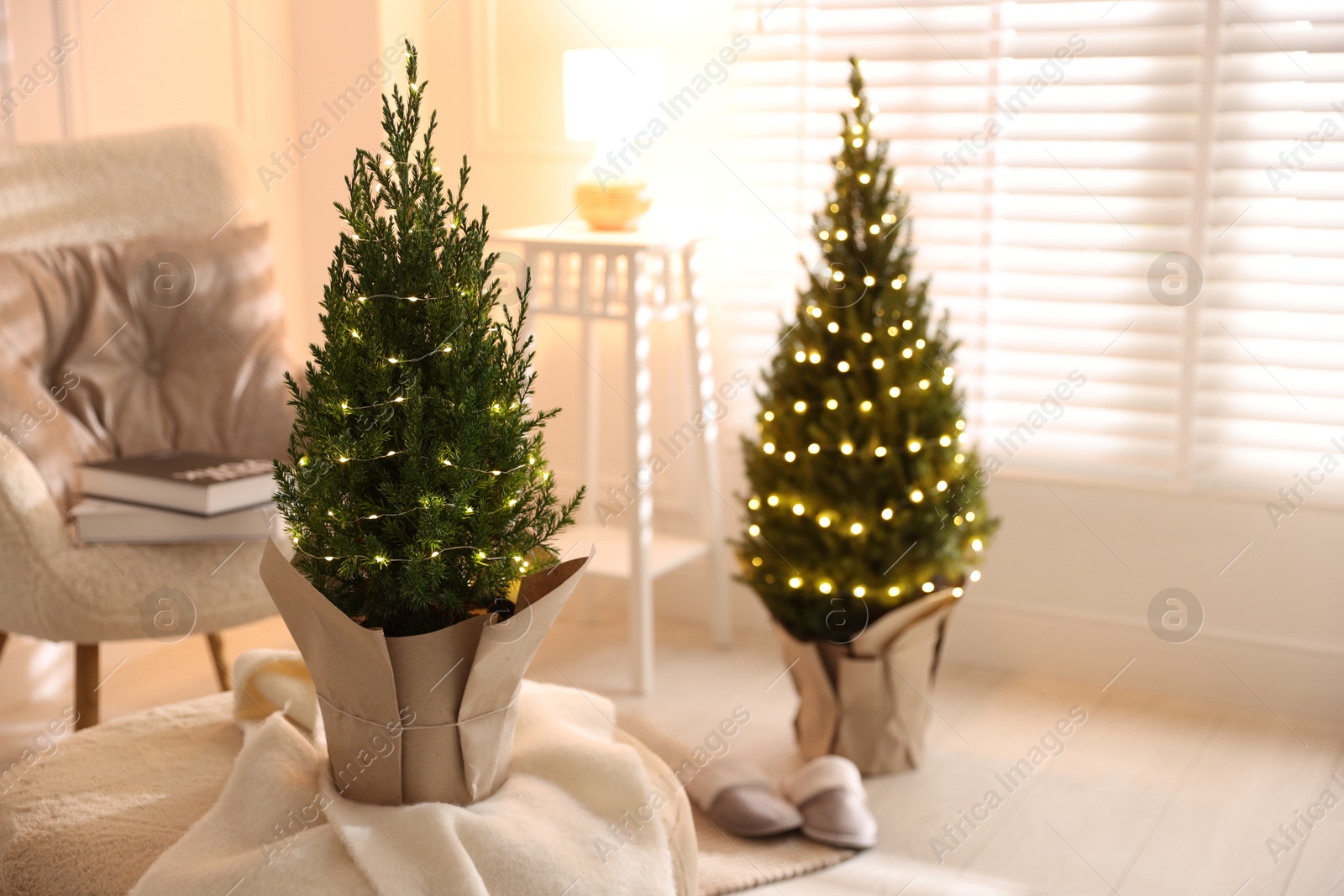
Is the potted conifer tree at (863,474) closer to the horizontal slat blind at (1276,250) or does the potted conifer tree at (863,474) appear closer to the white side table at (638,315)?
the white side table at (638,315)

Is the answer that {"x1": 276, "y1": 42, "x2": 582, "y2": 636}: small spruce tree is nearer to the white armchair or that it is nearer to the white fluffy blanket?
the white fluffy blanket

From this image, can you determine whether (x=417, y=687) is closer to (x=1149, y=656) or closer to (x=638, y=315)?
(x=638, y=315)

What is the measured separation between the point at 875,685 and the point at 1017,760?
335 mm

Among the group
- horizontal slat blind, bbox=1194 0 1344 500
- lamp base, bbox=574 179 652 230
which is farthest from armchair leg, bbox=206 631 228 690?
horizontal slat blind, bbox=1194 0 1344 500

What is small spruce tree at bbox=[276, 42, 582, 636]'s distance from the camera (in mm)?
975

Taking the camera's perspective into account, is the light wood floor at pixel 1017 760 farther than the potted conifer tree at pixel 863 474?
No

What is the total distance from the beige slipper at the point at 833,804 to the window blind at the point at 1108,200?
884mm

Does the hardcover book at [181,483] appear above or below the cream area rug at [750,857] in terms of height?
above

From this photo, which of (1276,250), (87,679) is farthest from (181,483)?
(1276,250)

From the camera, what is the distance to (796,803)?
199 centimetres

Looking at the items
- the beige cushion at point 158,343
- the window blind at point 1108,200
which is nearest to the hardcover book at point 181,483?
the beige cushion at point 158,343

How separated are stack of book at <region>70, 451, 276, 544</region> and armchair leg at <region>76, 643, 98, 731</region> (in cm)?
20

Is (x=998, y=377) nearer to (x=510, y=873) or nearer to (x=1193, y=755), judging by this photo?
(x=1193, y=755)

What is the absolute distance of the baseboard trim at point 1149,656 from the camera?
2.40 metres
